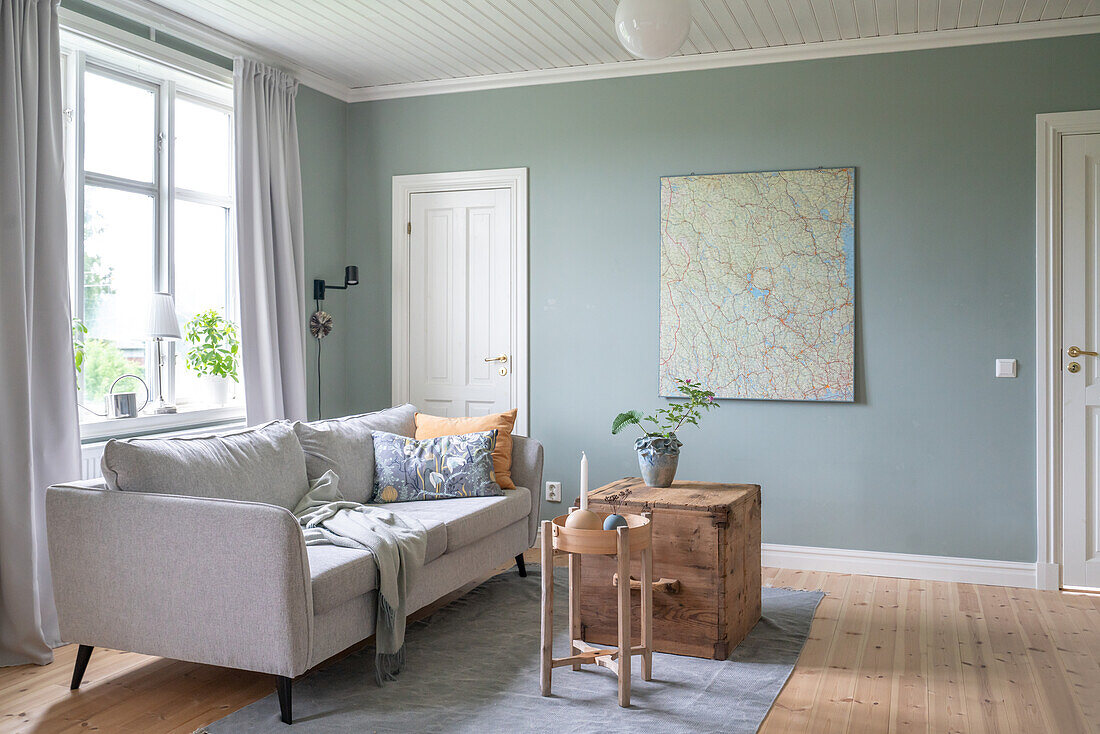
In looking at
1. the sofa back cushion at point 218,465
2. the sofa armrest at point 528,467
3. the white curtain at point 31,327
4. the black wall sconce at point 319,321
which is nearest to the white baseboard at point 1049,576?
the sofa armrest at point 528,467

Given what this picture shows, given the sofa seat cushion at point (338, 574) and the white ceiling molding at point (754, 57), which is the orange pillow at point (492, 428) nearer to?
the sofa seat cushion at point (338, 574)

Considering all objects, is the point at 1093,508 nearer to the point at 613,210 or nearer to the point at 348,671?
the point at 613,210

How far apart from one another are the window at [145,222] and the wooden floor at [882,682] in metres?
1.14

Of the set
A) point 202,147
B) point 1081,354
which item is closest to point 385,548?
point 202,147

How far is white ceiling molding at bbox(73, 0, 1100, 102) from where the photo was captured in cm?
396

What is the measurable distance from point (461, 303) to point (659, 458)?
2.10 meters

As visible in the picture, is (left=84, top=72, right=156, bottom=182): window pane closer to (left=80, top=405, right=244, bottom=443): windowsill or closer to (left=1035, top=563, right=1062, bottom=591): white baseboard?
(left=80, top=405, right=244, bottom=443): windowsill

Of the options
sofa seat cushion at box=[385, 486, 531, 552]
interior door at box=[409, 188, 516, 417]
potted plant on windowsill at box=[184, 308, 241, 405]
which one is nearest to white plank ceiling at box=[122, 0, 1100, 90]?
interior door at box=[409, 188, 516, 417]

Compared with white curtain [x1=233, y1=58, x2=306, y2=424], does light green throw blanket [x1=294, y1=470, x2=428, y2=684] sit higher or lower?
lower

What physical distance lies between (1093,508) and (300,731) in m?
3.63

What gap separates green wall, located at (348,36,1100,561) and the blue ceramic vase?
4.07ft

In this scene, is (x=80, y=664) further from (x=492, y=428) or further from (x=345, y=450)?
(x=492, y=428)

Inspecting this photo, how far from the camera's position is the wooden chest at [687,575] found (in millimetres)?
3195

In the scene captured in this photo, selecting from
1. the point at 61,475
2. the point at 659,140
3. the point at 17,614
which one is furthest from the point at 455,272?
the point at 17,614
